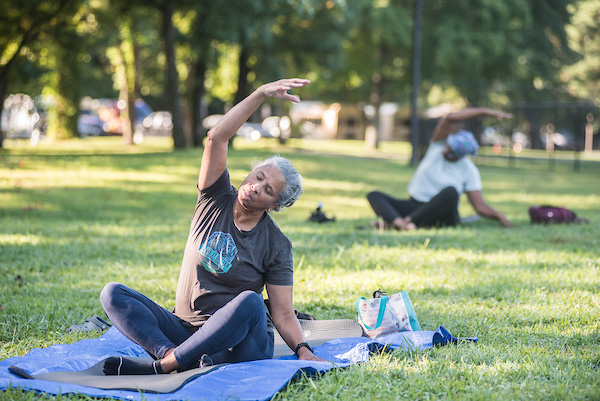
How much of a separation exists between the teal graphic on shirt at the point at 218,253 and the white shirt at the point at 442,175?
5.34 m

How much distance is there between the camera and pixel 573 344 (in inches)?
159

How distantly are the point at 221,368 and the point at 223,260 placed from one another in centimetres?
56

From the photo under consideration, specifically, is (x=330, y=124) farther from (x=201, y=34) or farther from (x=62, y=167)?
(x=62, y=167)

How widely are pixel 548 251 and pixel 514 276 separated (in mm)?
1317

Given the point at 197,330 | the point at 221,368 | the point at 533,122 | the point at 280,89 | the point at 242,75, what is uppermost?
the point at 242,75

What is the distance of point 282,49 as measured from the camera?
2653 cm

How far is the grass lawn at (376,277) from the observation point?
11.3 ft

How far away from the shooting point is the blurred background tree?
2028cm

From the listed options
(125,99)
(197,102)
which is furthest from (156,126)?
(197,102)

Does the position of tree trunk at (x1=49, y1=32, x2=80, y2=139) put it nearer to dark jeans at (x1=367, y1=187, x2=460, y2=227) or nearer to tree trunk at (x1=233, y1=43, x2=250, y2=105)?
tree trunk at (x1=233, y1=43, x2=250, y2=105)

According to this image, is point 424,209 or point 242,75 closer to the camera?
point 424,209

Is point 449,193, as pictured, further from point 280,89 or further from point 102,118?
point 102,118

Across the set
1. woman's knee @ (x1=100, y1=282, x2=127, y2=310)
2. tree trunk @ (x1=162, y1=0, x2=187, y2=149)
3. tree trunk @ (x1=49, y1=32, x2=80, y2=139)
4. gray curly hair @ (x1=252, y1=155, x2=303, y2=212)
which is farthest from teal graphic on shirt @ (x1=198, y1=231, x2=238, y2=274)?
tree trunk @ (x1=49, y1=32, x2=80, y2=139)

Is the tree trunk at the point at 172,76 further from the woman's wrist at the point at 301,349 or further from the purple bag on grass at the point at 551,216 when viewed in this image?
the woman's wrist at the point at 301,349
